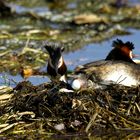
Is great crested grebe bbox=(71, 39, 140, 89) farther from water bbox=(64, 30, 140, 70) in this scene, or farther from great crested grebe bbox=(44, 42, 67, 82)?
water bbox=(64, 30, 140, 70)

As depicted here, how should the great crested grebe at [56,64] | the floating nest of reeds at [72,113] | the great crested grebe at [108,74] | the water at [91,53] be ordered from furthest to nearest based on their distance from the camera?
1. the water at [91,53]
2. the great crested grebe at [56,64]
3. the great crested grebe at [108,74]
4. the floating nest of reeds at [72,113]

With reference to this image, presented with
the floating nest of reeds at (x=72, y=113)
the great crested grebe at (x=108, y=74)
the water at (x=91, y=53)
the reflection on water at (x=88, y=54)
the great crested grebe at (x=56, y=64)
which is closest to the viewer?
the floating nest of reeds at (x=72, y=113)

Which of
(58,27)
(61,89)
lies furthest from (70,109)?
(58,27)

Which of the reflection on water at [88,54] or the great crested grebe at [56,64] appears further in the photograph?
the reflection on water at [88,54]

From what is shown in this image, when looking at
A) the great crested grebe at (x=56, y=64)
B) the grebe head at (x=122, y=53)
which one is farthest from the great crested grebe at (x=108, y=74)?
the great crested grebe at (x=56, y=64)

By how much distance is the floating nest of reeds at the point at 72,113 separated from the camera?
287 inches

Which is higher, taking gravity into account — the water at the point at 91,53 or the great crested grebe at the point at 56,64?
the great crested grebe at the point at 56,64

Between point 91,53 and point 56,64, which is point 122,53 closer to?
point 56,64

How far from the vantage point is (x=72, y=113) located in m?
7.46

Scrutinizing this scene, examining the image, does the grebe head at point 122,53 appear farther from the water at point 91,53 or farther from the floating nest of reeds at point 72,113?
the water at point 91,53

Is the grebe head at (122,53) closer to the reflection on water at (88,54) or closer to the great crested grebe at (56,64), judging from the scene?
the great crested grebe at (56,64)

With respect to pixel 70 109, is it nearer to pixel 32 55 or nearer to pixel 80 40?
pixel 32 55

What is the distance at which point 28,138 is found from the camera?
7.19 meters

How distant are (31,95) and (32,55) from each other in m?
3.65
